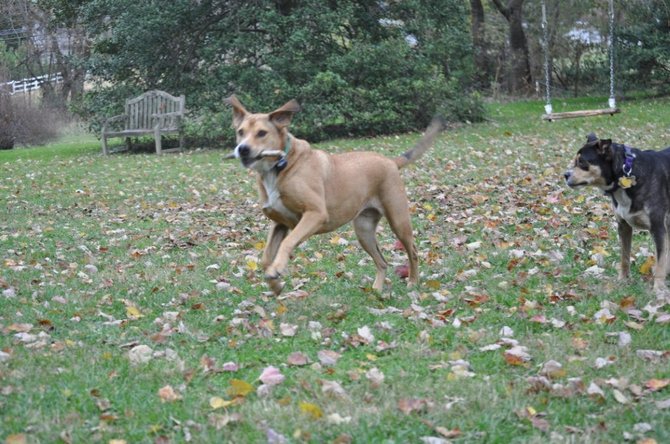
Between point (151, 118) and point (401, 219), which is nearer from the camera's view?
point (401, 219)

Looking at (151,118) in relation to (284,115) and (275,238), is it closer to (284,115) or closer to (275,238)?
(275,238)

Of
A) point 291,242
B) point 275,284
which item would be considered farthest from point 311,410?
point 291,242

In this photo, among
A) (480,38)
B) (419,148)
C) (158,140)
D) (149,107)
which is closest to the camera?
(419,148)

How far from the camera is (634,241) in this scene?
909 centimetres

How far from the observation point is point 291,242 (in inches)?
273

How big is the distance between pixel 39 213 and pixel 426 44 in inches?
560

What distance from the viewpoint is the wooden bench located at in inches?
941

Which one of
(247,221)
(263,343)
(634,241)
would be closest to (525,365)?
(263,343)

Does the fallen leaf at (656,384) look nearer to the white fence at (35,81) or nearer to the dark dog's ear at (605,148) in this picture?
the dark dog's ear at (605,148)

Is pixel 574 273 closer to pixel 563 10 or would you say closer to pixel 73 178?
pixel 73 178

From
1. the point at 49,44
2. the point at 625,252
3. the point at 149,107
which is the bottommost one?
the point at 625,252

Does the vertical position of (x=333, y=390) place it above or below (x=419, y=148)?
below

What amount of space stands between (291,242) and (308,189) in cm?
54

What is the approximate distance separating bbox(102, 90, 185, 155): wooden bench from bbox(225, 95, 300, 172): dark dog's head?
16990mm
